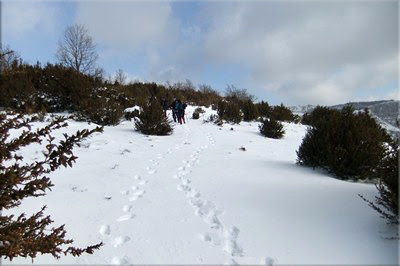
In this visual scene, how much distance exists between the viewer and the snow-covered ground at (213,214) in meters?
2.78

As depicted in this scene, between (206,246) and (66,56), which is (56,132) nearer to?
(206,246)

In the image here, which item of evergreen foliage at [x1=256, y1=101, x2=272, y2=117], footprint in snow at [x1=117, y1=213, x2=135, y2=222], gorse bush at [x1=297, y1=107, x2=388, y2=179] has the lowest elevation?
footprint in snow at [x1=117, y1=213, x2=135, y2=222]

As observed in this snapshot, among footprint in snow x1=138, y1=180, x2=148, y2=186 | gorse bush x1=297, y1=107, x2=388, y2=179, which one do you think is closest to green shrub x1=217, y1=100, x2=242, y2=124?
gorse bush x1=297, y1=107, x2=388, y2=179

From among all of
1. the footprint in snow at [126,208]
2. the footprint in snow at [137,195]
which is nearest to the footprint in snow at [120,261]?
the footprint in snow at [126,208]

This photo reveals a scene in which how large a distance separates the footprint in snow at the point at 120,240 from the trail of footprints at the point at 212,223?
0.75 metres

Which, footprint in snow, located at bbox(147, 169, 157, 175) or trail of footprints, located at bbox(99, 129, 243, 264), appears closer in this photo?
trail of footprints, located at bbox(99, 129, 243, 264)

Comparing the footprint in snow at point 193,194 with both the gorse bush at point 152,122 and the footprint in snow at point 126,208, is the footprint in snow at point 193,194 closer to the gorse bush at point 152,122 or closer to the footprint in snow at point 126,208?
the footprint in snow at point 126,208

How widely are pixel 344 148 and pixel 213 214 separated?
298cm

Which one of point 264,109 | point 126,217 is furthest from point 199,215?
point 264,109

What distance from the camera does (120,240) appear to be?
306 cm

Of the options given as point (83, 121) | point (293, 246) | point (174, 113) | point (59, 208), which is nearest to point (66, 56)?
point (174, 113)

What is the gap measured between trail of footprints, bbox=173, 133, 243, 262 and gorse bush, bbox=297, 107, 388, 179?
243 centimetres

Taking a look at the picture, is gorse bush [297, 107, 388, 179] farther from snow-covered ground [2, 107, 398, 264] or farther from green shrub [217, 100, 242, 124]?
green shrub [217, 100, 242, 124]

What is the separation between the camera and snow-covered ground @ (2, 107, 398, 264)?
2777 millimetres
